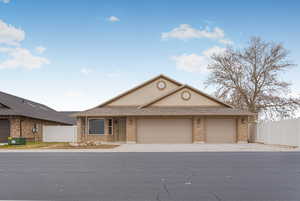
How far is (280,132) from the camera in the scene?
26156 millimetres

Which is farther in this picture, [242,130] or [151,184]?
[242,130]

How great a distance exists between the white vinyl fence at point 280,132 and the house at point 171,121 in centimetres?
217

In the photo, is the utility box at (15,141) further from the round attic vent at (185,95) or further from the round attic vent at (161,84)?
the round attic vent at (185,95)

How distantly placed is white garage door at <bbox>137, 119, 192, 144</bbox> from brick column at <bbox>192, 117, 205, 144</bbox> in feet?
1.97

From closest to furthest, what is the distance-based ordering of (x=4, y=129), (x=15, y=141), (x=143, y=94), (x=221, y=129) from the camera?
(x=15, y=141), (x=221, y=129), (x=4, y=129), (x=143, y=94)

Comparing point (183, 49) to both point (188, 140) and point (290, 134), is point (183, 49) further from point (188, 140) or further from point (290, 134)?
point (290, 134)

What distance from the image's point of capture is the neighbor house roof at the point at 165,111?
2742 centimetres

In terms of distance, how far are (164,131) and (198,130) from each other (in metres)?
3.23

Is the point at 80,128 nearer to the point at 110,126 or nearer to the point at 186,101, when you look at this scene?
the point at 110,126

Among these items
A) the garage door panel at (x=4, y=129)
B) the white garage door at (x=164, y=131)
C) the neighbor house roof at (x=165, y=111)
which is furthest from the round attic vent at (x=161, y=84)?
the garage door panel at (x=4, y=129)

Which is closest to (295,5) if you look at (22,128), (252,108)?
(252,108)

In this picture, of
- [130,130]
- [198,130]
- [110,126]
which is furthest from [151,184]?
[110,126]

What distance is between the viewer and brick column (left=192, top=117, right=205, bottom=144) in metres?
28.2

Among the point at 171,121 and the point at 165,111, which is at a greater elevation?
the point at 165,111
